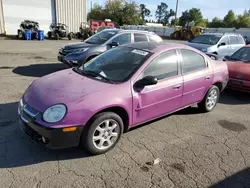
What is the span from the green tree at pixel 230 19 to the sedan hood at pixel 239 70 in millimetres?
85275

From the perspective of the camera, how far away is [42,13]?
23.9 meters

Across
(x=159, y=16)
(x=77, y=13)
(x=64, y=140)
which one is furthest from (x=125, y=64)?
(x=159, y=16)

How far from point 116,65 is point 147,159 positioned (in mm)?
1597

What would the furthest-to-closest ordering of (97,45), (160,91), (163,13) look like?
(163,13) < (97,45) < (160,91)

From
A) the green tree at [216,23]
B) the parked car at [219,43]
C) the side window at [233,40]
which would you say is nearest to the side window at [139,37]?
the parked car at [219,43]

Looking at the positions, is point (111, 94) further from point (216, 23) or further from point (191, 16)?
point (191, 16)

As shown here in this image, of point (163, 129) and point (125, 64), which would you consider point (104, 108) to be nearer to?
point (125, 64)

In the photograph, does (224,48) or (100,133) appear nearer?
(100,133)

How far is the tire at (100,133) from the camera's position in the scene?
2.86 metres

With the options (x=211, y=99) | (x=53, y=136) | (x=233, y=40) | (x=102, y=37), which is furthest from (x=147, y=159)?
(x=233, y=40)

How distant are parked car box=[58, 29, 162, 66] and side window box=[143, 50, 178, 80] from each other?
358cm

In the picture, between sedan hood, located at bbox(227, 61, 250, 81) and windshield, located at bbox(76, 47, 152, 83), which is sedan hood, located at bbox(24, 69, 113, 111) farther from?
sedan hood, located at bbox(227, 61, 250, 81)

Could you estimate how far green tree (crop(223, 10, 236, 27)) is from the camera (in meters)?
80.6

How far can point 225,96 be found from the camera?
614 centimetres
